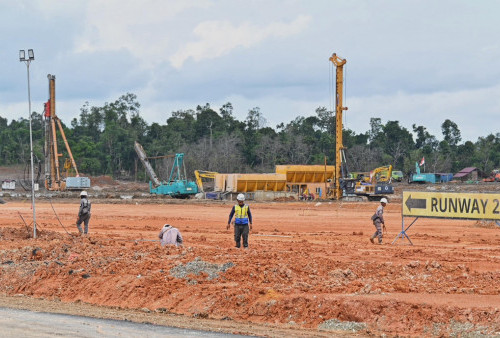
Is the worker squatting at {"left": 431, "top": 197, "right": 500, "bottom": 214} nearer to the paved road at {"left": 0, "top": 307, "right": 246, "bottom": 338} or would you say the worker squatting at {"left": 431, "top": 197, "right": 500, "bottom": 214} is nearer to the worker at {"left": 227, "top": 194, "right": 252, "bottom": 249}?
the worker at {"left": 227, "top": 194, "right": 252, "bottom": 249}

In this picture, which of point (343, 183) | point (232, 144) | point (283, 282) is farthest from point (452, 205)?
point (232, 144)

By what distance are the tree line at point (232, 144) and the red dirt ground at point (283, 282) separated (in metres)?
63.6

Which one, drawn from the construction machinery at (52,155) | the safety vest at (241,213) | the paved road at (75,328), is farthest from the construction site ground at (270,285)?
the construction machinery at (52,155)

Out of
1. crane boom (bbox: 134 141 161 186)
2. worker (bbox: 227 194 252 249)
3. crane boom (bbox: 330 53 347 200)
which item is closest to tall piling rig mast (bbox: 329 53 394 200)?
crane boom (bbox: 330 53 347 200)

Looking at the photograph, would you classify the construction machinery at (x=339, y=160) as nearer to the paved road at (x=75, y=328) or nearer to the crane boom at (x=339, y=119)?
the crane boom at (x=339, y=119)

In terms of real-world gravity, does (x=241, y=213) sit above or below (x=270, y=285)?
above

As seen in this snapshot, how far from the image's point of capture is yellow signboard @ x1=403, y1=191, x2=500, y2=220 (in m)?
21.2

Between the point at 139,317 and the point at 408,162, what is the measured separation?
9450 centimetres

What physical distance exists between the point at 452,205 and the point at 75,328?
44.0ft

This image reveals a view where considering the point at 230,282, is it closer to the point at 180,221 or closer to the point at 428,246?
the point at 428,246

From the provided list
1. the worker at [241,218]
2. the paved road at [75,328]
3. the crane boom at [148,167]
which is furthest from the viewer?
the crane boom at [148,167]

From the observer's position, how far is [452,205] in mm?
21578

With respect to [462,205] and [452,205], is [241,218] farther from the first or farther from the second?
[462,205]

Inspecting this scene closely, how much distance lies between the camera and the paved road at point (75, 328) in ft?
37.0
